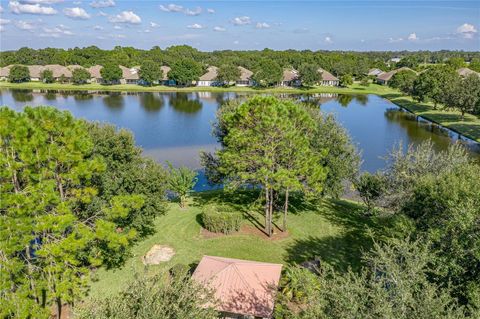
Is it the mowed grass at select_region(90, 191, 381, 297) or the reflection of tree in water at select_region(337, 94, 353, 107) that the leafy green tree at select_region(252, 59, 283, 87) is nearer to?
the reflection of tree in water at select_region(337, 94, 353, 107)

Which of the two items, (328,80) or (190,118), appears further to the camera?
(328,80)

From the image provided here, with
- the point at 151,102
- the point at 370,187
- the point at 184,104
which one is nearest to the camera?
the point at 370,187

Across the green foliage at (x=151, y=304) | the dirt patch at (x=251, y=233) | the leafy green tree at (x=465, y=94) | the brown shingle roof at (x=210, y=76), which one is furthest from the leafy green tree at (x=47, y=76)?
the green foliage at (x=151, y=304)

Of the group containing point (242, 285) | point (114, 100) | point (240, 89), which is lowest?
point (242, 285)

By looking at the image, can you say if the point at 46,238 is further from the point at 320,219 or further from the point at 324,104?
the point at 324,104

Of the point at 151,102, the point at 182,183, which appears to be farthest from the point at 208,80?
the point at 182,183

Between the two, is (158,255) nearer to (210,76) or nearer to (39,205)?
(39,205)

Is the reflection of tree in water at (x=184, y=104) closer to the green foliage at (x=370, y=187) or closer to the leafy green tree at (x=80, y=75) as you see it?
the leafy green tree at (x=80, y=75)
